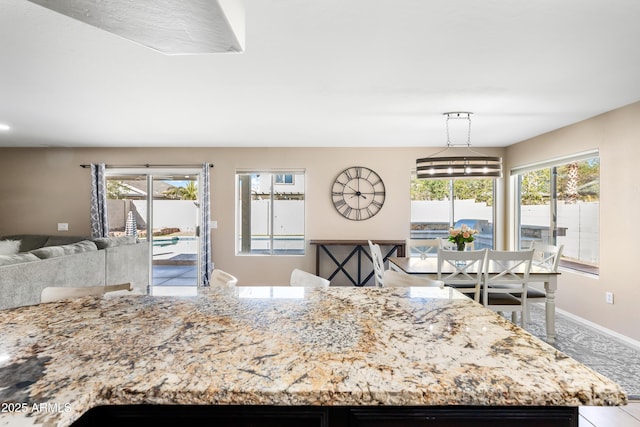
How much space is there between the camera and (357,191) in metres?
5.62

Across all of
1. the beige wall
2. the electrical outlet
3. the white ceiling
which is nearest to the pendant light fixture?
the white ceiling

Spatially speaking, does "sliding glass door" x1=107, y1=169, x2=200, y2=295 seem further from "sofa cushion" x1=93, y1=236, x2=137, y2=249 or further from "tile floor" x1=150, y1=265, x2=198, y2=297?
"sofa cushion" x1=93, y1=236, x2=137, y2=249

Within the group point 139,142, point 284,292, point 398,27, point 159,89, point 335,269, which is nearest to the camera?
point 284,292

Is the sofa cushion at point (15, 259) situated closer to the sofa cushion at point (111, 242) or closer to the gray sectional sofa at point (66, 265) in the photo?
the gray sectional sofa at point (66, 265)

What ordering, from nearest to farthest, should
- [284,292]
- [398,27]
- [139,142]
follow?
[284,292], [398,27], [139,142]

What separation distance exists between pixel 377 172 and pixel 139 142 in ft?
11.9

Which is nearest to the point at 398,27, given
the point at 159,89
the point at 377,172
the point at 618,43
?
the point at 618,43

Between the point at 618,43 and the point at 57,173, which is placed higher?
the point at 618,43

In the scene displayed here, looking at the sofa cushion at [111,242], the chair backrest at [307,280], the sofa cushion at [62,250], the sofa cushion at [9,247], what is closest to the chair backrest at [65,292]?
the chair backrest at [307,280]

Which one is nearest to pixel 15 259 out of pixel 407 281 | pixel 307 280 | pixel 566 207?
pixel 307 280

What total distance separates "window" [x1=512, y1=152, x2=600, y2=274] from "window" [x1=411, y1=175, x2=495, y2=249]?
1.81 feet

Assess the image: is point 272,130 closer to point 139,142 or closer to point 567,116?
point 139,142

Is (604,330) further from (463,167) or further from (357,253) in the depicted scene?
(357,253)

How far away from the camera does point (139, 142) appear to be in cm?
526
